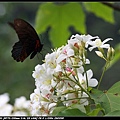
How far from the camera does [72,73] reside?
0.96m

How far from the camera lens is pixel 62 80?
3.10 feet

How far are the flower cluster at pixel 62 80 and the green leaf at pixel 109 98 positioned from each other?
33 mm

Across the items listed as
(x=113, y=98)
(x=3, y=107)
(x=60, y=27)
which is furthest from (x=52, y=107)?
(x=60, y=27)

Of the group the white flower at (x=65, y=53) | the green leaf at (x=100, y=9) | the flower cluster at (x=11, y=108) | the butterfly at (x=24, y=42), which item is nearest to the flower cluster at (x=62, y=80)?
the white flower at (x=65, y=53)

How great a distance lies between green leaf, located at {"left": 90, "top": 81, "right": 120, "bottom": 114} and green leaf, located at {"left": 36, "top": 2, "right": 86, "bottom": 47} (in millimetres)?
1218

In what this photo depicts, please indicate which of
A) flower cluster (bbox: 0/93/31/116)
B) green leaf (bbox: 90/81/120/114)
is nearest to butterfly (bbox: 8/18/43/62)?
green leaf (bbox: 90/81/120/114)

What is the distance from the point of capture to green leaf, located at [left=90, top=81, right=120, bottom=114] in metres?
0.89

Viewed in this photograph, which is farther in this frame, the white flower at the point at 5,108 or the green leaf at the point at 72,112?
the white flower at the point at 5,108

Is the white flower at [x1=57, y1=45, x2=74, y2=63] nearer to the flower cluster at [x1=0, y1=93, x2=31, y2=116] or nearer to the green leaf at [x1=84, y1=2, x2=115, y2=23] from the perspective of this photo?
the flower cluster at [x1=0, y1=93, x2=31, y2=116]

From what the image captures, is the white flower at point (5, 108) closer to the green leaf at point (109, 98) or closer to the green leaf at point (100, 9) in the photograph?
the green leaf at point (100, 9)

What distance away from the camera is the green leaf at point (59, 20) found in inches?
84.5

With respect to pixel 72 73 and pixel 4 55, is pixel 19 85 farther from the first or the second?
pixel 72 73

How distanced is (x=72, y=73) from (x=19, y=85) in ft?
18.1

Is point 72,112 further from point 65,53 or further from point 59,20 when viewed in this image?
point 59,20
